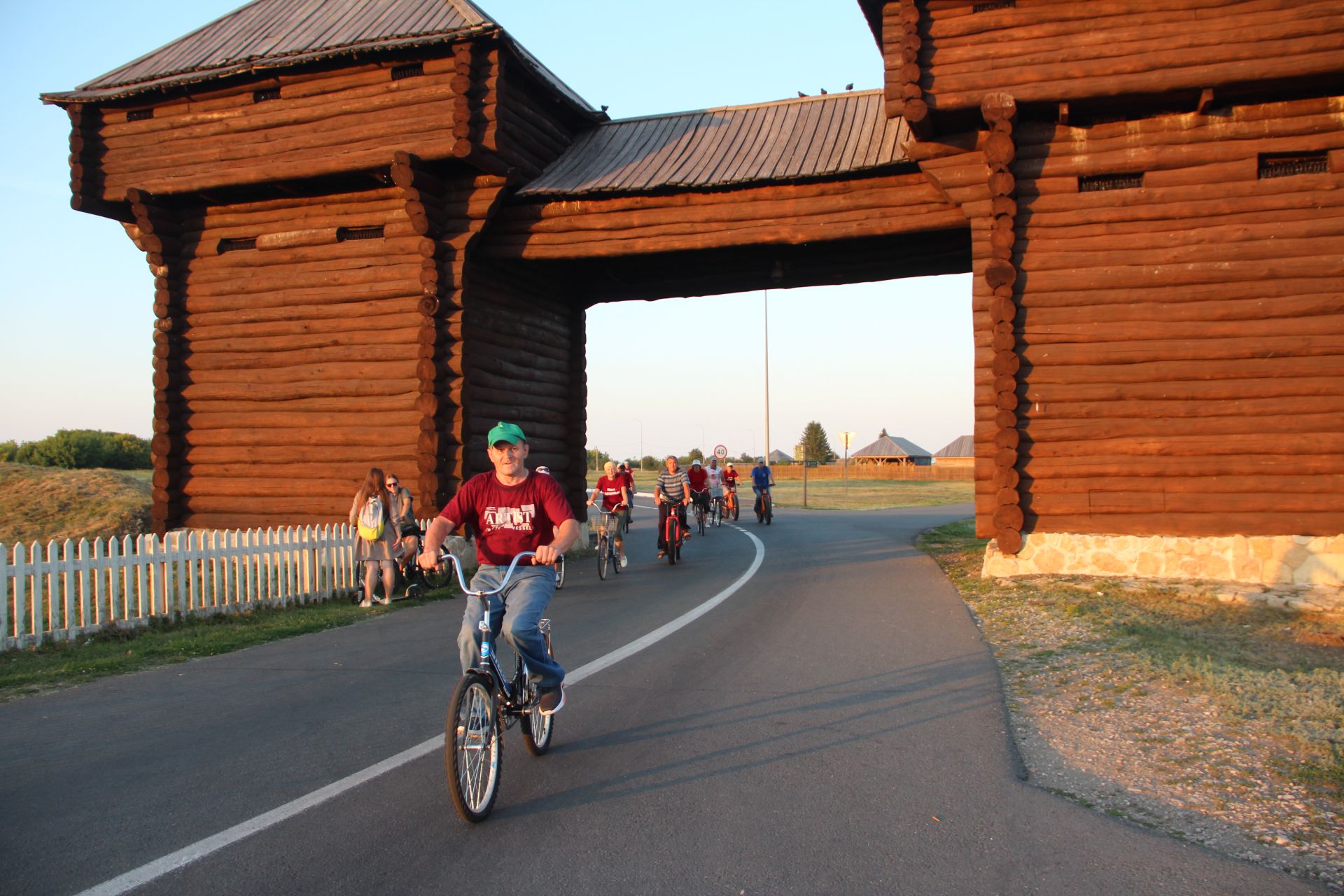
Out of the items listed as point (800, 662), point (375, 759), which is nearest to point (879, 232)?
point (800, 662)

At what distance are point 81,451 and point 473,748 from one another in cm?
4206

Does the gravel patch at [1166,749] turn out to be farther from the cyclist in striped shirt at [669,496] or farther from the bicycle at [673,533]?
the cyclist in striped shirt at [669,496]

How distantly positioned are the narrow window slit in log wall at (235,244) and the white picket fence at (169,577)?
6697 millimetres

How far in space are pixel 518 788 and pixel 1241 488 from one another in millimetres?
11252

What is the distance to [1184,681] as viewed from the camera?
288 inches

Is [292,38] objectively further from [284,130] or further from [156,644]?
[156,644]

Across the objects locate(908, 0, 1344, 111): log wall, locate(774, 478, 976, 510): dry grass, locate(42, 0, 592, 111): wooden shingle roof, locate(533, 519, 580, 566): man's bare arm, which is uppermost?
locate(42, 0, 592, 111): wooden shingle roof

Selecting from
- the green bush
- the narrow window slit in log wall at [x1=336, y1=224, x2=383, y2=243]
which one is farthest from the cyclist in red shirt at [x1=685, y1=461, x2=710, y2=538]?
the green bush

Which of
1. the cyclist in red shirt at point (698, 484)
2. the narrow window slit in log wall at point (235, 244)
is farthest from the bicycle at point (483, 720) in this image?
the cyclist in red shirt at point (698, 484)

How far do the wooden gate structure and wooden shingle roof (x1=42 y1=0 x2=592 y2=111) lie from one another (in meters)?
0.09

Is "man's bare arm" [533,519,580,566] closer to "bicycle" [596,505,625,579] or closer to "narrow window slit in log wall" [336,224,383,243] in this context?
"bicycle" [596,505,625,579]

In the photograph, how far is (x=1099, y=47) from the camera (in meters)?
13.0

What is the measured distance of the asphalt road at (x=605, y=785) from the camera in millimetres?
3984

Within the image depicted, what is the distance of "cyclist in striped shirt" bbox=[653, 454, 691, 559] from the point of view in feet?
58.5
